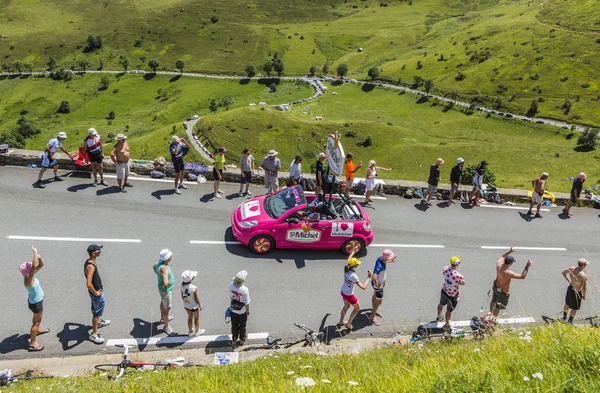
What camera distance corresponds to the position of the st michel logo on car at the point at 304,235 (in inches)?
491

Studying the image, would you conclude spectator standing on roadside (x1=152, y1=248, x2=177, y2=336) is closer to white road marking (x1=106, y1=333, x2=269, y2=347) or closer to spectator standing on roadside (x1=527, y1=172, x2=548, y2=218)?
white road marking (x1=106, y1=333, x2=269, y2=347)

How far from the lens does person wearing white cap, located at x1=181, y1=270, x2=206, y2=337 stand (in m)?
8.87

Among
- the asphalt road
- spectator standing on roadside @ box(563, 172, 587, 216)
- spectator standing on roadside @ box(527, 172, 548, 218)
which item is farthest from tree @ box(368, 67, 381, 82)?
the asphalt road

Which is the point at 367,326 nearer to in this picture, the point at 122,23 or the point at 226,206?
the point at 226,206

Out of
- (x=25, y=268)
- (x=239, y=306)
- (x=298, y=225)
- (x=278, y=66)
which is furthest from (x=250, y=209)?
(x=278, y=66)

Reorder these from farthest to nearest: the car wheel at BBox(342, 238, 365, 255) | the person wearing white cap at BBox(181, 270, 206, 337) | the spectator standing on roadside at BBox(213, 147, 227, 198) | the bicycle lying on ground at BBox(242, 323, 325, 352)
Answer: the spectator standing on roadside at BBox(213, 147, 227, 198), the car wheel at BBox(342, 238, 365, 255), the bicycle lying on ground at BBox(242, 323, 325, 352), the person wearing white cap at BBox(181, 270, 206, 337)

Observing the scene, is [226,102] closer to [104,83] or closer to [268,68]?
[268,68]

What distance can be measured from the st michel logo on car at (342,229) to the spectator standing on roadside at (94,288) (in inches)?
249

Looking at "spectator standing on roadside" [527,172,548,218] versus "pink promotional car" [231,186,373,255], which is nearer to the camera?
"pink promotional car" [231,186,373,255]

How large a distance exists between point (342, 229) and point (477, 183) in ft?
24.0

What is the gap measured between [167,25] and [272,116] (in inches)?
5076

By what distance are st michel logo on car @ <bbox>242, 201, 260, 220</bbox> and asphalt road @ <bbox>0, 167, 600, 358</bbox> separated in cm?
100

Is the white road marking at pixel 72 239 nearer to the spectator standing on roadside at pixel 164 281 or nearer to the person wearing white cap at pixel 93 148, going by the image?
the person wearing white cap at pixel 93 148

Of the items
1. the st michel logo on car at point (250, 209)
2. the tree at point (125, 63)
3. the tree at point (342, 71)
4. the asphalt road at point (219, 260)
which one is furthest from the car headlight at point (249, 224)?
the tree at point (125, 63)
